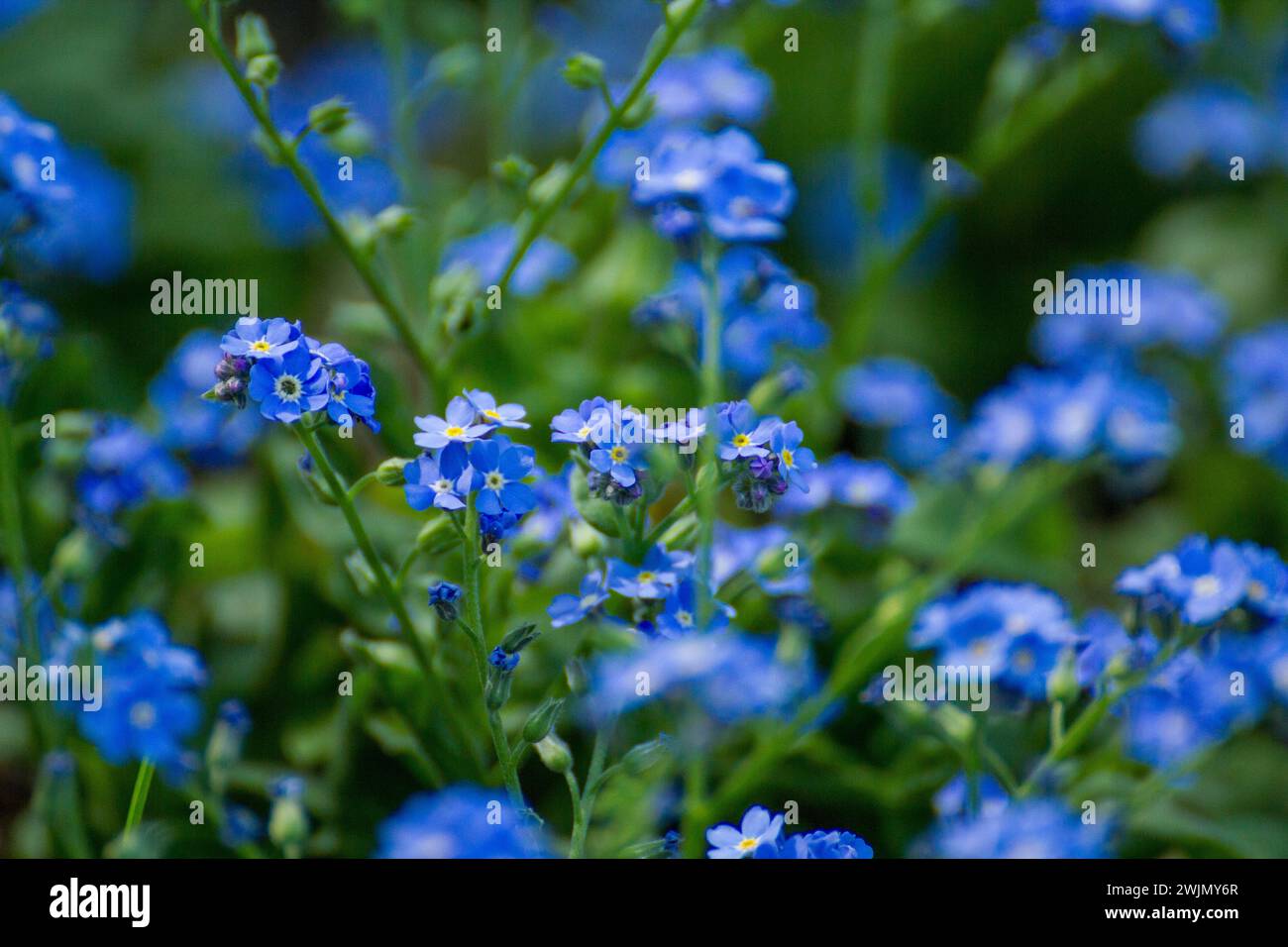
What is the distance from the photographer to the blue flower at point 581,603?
114cm

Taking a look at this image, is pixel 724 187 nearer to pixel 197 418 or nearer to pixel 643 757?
pixel 643 757

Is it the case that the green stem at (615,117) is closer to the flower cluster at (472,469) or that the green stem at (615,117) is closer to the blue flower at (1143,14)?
the flower cluster at (472,469)

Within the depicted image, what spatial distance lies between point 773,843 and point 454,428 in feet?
1.43

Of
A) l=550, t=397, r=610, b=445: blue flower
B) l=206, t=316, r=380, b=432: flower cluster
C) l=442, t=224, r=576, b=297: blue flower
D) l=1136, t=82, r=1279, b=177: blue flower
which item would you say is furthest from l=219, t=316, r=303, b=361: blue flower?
l=1136, t=82, r=1279, b=177: blue flower

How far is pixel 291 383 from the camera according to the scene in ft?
3.65

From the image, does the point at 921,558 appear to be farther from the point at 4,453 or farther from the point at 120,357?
the point at 120,357

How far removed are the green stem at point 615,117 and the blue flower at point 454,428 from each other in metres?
0.33

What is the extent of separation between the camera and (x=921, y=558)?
2230 mm

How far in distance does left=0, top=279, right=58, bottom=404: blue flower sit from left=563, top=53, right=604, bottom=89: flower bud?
655 mm

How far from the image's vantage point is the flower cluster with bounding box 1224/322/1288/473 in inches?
88.2

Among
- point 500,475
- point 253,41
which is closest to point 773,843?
point 500,475

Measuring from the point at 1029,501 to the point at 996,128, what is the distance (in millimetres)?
647

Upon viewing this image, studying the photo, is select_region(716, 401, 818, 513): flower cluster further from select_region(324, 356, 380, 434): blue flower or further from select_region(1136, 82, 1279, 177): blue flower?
select_region(1136, 82, 1279, 177): blue flower
